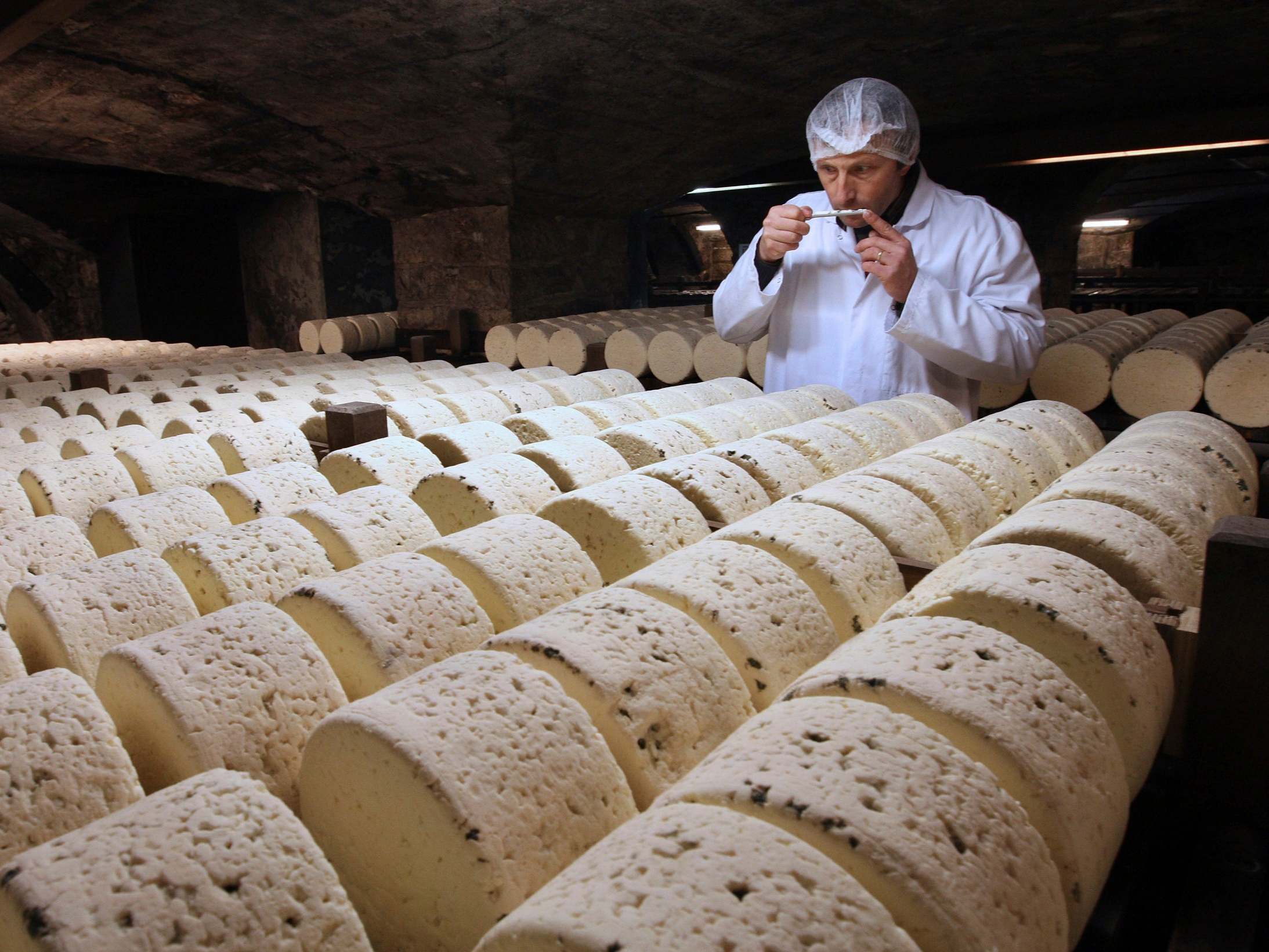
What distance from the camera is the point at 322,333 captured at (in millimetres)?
6504

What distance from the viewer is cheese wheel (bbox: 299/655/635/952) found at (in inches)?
30.0

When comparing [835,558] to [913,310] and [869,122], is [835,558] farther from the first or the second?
[869,122]

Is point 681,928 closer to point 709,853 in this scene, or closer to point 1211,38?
point 709,853

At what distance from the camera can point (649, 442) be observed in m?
1.92

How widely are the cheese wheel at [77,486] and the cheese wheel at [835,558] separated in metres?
1.32

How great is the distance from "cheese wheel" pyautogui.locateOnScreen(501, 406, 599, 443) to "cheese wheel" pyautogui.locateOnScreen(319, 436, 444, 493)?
0.28 metres

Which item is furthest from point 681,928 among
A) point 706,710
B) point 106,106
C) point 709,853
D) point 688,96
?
point 106,106

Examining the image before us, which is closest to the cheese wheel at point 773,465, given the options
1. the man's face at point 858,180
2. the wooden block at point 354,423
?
the wooden block at point 354,423

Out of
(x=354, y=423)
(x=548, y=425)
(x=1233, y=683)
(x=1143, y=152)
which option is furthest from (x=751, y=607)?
(x=1143, y=152)

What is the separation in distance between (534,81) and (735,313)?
296 centimetres

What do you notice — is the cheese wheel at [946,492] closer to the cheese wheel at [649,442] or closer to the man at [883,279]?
the cheese wheel at [649,442]

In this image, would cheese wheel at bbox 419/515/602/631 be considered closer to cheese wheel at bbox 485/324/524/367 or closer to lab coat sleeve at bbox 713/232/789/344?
lab coat sleeve at bbox 713/232/789/344

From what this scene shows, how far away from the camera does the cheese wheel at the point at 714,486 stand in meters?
1.58

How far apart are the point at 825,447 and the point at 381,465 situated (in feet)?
3.19
